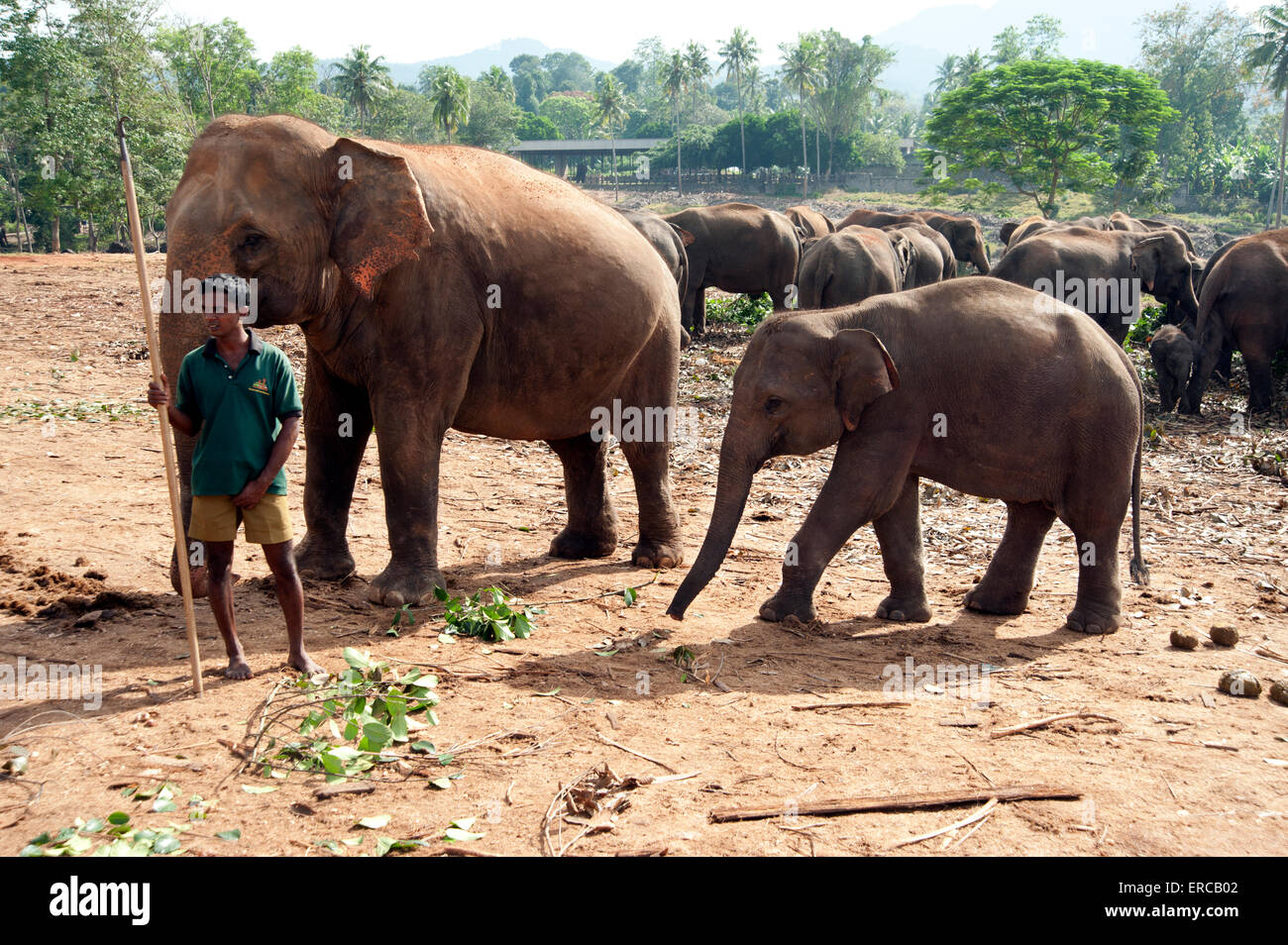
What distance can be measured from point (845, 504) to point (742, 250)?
15.4 metres

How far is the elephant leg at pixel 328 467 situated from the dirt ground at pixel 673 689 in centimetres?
21

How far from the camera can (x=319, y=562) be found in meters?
6.86

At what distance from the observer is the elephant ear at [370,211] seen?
5.91m

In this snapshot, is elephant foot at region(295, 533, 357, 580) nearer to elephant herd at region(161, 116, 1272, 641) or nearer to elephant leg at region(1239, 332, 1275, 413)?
elephant herd at region(161, 116, 1272, 641)

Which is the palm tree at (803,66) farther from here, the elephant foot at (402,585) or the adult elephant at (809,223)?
the elephant foot at (402,585)

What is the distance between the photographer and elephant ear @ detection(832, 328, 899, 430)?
6336mm

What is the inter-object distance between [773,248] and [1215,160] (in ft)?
200

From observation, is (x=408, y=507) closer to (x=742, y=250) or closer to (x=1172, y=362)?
(x=1172, y=362)

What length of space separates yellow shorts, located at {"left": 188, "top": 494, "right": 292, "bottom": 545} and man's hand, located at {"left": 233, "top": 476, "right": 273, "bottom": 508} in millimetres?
46

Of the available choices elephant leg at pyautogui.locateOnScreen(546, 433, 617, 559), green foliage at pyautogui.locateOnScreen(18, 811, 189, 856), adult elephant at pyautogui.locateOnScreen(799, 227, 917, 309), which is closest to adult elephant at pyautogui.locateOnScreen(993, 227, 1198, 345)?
adult elephant at pyautogui.locateOnScreen(799, 227, 917, 309)

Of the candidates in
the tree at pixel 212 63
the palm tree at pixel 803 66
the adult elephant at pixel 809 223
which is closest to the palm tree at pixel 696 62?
the palm tree at pixel 803 66

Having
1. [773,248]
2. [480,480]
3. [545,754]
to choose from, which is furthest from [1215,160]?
[545,754]

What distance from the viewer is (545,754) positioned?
177 inches

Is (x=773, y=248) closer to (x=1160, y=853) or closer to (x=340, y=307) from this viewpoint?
(x=340, y=307)
